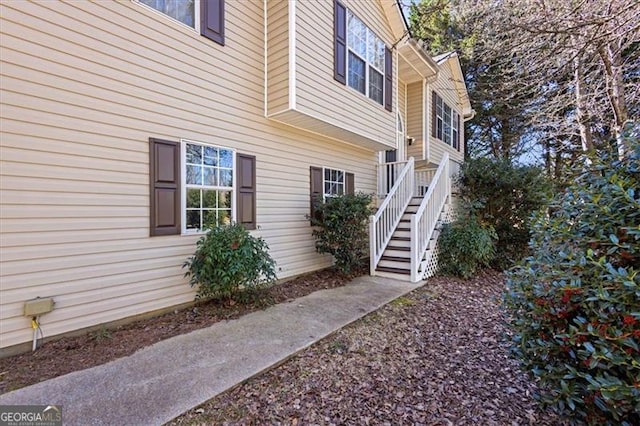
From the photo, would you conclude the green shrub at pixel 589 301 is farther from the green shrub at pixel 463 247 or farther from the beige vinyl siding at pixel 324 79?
the green shrub at pixel 463 247

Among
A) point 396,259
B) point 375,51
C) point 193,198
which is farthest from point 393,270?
point 375,51

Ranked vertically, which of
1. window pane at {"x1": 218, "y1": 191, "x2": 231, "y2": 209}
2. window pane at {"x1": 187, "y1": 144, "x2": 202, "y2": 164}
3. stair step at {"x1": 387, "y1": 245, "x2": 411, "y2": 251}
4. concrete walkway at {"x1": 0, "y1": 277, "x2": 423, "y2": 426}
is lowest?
concrete walkway at {"x1": 0, "y1": 277, "x2": 423, "y2": 426}

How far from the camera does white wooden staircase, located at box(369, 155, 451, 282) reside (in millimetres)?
6340

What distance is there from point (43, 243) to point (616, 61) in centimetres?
980

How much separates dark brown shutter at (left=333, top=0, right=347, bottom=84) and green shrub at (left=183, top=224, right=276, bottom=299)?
3749mm

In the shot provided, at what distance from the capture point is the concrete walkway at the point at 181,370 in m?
2.35

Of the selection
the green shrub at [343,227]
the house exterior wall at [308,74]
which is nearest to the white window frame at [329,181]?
the green shrub at [343,227]

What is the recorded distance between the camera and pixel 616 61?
611 centimetres

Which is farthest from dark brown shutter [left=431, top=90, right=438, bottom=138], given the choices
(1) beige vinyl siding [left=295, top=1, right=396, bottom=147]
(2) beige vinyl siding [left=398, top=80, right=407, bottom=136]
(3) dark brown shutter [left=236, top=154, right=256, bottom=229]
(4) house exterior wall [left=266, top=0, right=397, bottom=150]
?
(3) dark brown shutter [left=236, top=154, right=256, bottom=229]

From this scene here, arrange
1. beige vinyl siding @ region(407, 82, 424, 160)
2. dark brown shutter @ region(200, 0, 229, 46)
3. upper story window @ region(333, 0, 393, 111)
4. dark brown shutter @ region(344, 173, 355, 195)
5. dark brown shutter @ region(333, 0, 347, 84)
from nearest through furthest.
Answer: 1. dark brown shutter @ region(200, 0, 229, 46)
2. dark brown shutter @ region(333, 0, 347, 84)
3. upper story window @ region(333, 0, 393, 111)
4. dark brown shutter @ region(344, 173, 355, 195)
5. beige vinyl siding @ region(407, 82, 424, 160)

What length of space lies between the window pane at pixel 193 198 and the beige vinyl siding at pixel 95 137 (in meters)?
0.50

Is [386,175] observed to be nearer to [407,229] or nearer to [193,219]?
[407,229]

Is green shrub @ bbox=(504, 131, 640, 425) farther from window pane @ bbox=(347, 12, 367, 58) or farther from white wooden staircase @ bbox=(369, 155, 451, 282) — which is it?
window pane @ bbox=(347, 12, 367, 58)

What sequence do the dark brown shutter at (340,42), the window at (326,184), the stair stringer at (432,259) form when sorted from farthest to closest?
1. the window at (326,184)
2. the stair stringer at (432,259)
3. the dark brown shutter at (340,42)
